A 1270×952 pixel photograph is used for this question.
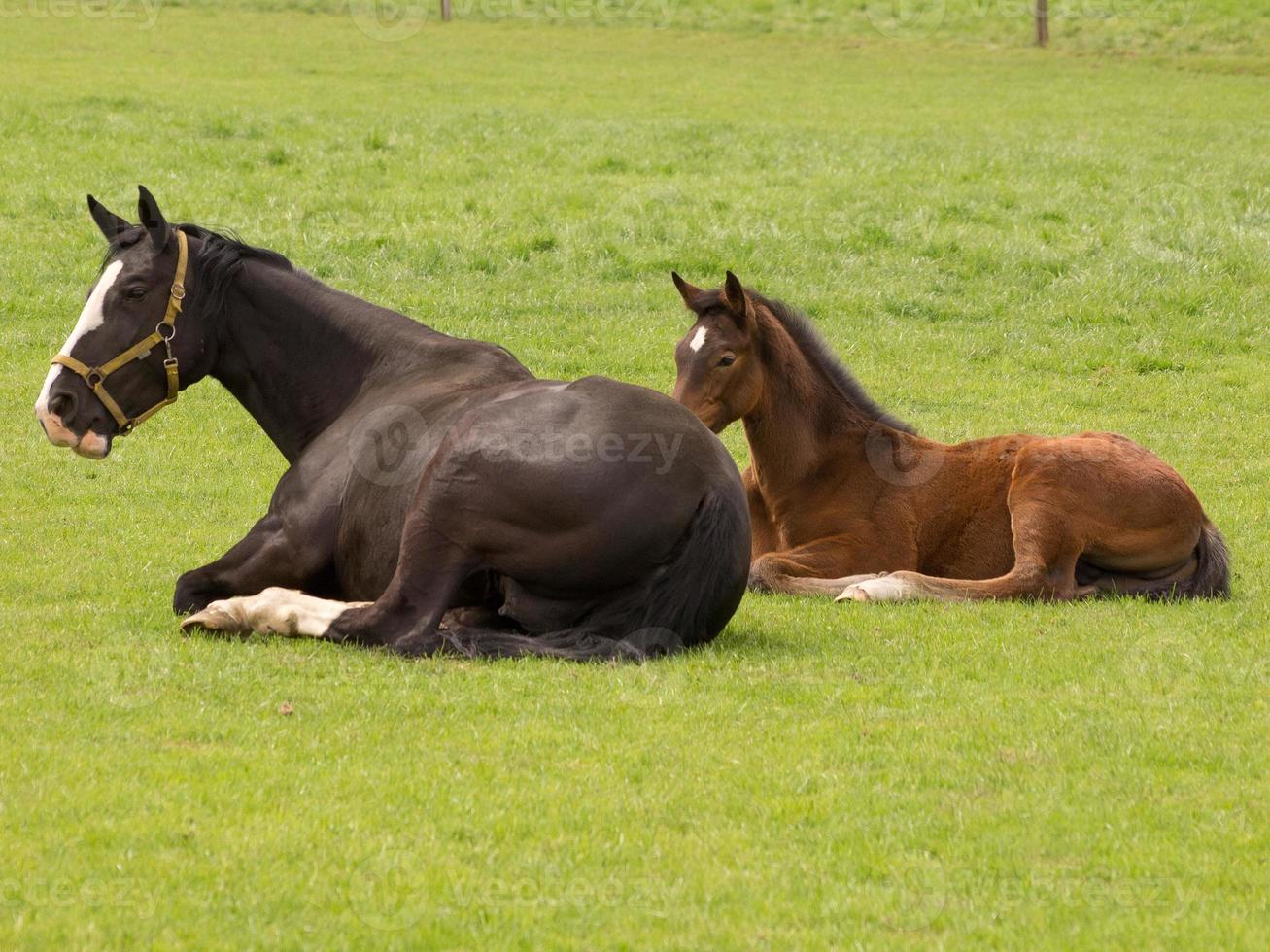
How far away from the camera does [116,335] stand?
7805 mm

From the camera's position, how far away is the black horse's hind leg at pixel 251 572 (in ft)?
25.1

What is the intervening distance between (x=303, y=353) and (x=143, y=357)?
0.82 m

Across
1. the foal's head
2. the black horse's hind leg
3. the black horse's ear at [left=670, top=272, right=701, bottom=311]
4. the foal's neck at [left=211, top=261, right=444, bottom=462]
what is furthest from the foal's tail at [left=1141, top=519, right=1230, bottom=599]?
the black horse's hind leg

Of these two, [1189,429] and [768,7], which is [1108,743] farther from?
[768,7]

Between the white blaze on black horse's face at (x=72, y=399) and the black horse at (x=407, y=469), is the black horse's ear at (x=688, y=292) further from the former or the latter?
the white blaze on black horse's face at (x=72, y=399)

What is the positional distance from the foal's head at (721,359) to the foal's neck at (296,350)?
59.8 inches

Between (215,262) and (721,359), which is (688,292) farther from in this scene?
(215,262)

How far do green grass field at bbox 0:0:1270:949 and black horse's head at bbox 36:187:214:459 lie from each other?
93 centimetres

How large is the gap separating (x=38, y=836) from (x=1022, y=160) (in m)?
21.4

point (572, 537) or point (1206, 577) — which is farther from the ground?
point (572, 537)

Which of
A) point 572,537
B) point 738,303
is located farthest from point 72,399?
point 738,303

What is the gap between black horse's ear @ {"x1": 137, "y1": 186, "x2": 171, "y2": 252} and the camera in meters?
7.62

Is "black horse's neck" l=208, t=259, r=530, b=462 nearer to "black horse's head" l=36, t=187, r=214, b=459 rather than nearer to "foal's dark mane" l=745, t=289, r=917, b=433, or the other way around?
"black horse's head" l=36, t=187, r=214, b=459

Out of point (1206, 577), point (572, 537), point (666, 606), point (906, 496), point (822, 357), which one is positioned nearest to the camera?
point (572, 537)
